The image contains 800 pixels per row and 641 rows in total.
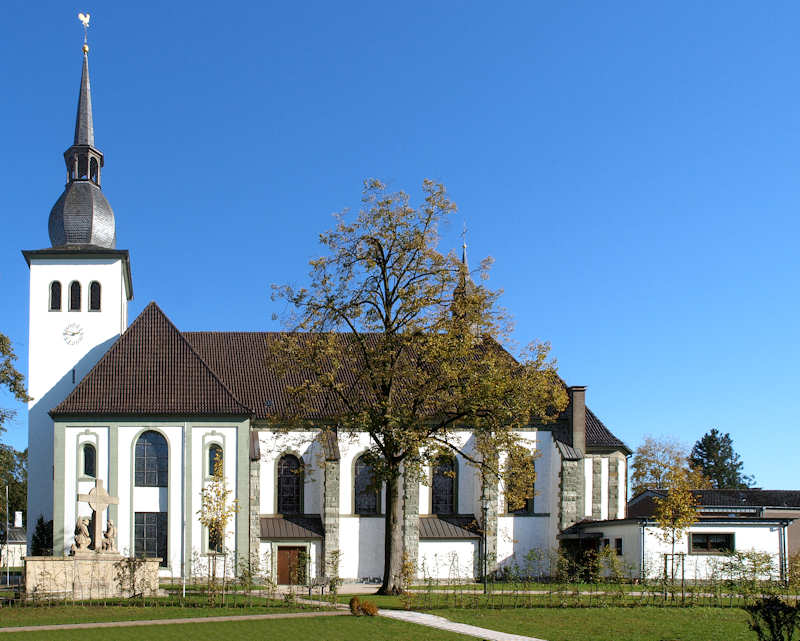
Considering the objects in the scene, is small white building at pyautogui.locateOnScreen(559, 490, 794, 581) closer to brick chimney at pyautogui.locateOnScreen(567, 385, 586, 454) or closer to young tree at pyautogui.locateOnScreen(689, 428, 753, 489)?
brick chimney at pyautogui.locateOnScreen(567, 385, 586, 454)

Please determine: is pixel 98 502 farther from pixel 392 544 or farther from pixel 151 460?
pixel 392 544

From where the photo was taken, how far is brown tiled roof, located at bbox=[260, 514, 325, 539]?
4422cm

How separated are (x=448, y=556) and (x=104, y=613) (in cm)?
2129

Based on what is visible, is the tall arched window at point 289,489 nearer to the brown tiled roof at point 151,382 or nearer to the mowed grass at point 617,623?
the brown tiled roof at point 151,382

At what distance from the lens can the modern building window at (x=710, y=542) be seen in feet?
137

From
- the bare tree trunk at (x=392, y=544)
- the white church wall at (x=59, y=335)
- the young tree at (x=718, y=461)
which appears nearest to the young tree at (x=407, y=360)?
the bare tree trunk at (x=392, y=544)

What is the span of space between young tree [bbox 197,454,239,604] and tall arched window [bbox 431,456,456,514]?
34.6 ft

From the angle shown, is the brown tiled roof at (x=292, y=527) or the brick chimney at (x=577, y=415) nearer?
the brown tiled roof at (x=292, y=527)

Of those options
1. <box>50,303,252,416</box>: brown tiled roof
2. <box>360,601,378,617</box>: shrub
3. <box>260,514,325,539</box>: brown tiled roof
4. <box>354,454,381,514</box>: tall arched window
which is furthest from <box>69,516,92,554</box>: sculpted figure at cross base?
<box>354,454,381,514</box>: tall arched window

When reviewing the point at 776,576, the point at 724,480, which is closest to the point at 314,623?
the point at 776,576

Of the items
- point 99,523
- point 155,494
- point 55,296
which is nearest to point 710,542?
point 155,494

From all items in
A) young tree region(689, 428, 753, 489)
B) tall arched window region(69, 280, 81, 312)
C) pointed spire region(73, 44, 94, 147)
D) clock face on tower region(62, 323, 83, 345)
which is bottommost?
young tree region(689, 428, 753, 489)

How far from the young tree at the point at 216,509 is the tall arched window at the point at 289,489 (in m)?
4.27

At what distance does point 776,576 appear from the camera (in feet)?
135
